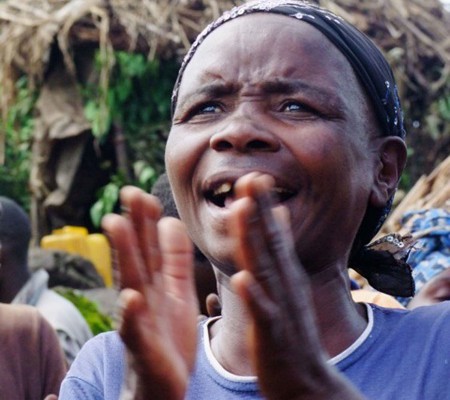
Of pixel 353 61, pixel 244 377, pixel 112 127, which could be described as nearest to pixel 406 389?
pixel 244 377

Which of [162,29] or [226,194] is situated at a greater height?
[226,194]

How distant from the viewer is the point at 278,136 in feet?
4.82

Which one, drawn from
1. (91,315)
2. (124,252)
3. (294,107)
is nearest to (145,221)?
(124,252)

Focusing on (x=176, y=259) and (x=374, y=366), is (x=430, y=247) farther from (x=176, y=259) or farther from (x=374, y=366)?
(x=176, y=259)

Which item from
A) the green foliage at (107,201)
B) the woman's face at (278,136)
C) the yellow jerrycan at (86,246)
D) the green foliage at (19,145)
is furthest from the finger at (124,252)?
the green foliage at (19,145)

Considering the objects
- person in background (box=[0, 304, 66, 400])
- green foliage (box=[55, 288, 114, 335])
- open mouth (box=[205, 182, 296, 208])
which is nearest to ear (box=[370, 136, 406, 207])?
open mouth (box=[205, 182, 296, 208])

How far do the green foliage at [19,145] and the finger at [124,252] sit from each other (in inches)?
341

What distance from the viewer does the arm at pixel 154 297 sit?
1100mm

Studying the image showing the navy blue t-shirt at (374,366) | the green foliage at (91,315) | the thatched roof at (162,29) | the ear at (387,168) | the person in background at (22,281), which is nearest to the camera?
the navy blue t-shirt at (374,366)

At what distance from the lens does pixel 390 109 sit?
5.51ft

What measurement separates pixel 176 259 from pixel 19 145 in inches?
382

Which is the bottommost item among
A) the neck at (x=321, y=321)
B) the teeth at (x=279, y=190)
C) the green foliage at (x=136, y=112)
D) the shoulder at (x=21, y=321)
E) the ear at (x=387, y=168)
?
the green foliage at (x=136, y=112)

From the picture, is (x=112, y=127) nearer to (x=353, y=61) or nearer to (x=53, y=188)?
(x=53, y=188)

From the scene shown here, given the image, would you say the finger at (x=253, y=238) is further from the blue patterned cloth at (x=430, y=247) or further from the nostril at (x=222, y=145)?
the blue patterned cloth at (x=430, y=247)
